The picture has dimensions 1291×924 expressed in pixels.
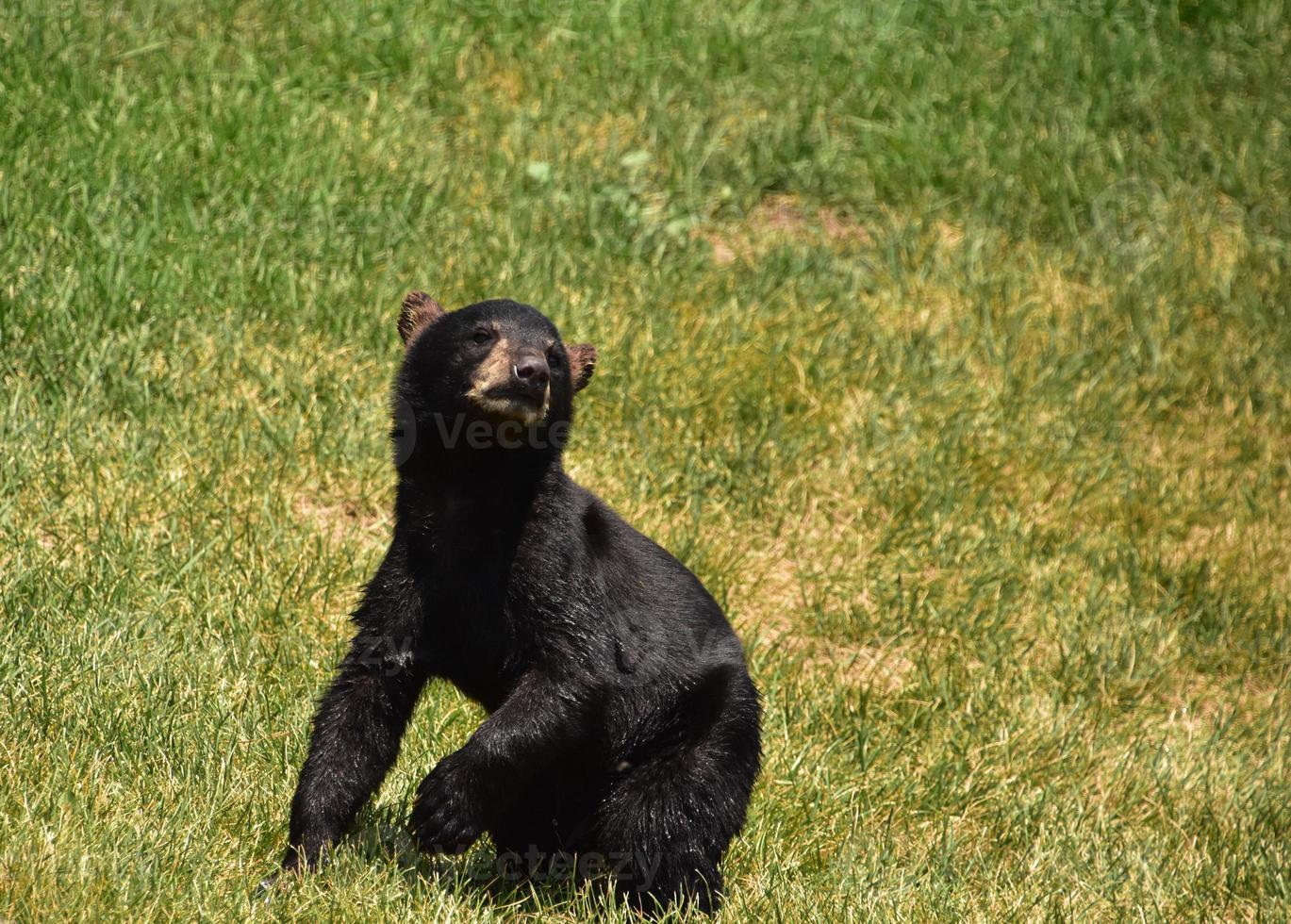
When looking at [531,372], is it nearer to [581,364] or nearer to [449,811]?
[581,364]

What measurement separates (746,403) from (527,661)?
317 cm

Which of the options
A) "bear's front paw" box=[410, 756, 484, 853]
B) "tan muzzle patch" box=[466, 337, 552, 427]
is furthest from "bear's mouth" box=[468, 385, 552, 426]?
"bear's front paw" box=[410, 756, 484, 853]

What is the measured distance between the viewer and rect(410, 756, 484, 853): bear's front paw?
12.6ft

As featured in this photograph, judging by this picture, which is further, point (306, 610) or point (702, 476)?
point (702, 476)

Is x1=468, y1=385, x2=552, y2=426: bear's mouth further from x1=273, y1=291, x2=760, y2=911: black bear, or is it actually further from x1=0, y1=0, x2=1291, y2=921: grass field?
x1=0, y1=0, x2=1291, y2=921: grass field

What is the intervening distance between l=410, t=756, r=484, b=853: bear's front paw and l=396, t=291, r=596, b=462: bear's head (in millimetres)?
858

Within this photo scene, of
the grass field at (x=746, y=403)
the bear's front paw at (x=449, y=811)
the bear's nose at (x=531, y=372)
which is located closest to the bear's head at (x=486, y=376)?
the bear's nose at (x=531, y=372)

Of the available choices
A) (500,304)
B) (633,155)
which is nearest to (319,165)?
(633,155)

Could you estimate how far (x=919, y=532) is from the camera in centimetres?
668

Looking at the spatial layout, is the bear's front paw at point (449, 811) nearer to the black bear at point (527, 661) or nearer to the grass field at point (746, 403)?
the black bear at point (527, 661)

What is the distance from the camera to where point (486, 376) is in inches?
158

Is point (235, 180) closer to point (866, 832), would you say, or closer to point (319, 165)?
point (319, 165)

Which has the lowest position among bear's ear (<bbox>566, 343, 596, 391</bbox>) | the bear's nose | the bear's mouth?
bear's ear (<bbox>566, 343, 596, 391</bbox>)

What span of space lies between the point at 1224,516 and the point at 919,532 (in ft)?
5.57
